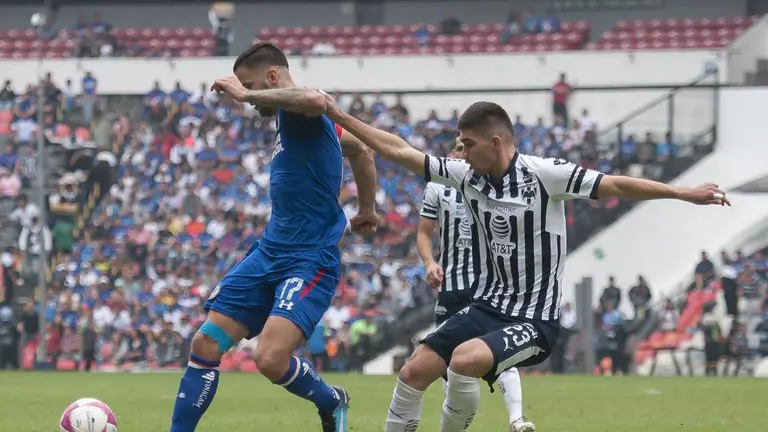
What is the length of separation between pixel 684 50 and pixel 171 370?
14.5m

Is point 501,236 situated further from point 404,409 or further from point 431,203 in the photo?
point 431,203

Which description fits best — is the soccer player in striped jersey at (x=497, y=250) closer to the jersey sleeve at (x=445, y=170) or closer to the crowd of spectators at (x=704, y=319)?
the jersey sleeve at (x=445, y=170)

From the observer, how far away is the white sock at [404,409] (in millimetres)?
8133

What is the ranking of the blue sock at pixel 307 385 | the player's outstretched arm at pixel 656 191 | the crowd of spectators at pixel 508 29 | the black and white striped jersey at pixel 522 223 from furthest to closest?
the crowd of spectators at pixel 508 29
the blue sock at pixel 307 385
the black and white striped jersey at pixel 522 223
the player's outstretched arm at pixel 656 191

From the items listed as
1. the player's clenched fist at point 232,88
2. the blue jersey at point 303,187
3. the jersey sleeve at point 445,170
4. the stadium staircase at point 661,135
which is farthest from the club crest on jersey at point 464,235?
Answer: the stadium staircase at point 661,135

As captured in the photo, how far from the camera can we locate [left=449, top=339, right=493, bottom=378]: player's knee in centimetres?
788

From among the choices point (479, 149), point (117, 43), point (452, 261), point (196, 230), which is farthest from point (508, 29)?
point (479, 149)

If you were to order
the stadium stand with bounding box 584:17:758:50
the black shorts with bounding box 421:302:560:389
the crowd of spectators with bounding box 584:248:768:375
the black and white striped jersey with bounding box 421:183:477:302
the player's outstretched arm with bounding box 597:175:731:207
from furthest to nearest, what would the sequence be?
the stadium stand with bounding box 584:17:758:50
the crowd of spectators with bounding box 584:248:768:375
the black and white striped jersey with bounding box 421:183:477:302
the black shorts with bounding box 421:302:560:389
the player's outstretched arm with bounding box 597:175:731:207

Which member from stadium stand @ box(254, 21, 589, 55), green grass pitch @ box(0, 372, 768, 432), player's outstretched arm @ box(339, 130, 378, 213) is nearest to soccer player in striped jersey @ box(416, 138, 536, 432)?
player's outstretched arm @ box(339, 130, 378, 213)

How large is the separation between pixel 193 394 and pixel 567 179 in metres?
2.49

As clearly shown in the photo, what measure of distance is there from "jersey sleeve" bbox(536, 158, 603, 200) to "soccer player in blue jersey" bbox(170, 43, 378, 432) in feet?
4.37

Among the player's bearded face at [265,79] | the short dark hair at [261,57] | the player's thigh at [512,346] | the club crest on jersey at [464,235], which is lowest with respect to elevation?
the player's thigh at [512,346]

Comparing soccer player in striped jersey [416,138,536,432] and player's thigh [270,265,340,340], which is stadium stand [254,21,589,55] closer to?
soccer player in striped jersey [416,138,536,432]

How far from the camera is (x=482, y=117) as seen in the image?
8.16 meters
